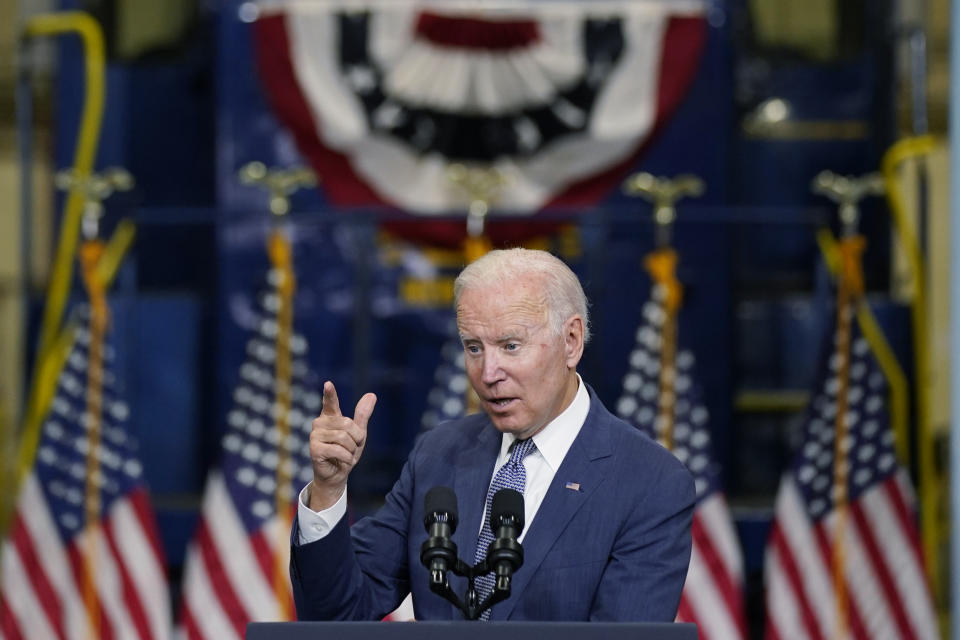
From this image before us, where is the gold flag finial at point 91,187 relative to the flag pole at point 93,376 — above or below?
above

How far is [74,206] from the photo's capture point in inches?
233

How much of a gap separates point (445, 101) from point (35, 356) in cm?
213

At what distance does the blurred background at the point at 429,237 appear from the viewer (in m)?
5.48

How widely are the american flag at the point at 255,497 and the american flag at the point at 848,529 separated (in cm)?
174

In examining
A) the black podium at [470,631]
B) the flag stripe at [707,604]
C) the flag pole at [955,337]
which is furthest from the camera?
the flag stripe at [707,604]

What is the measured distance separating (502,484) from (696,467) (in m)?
3.00

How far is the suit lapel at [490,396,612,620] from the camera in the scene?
239 centimetres

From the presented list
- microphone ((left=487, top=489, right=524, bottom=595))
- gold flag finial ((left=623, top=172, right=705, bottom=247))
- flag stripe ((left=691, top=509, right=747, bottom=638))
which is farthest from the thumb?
gold flag finial ((left=623, top=172, right=705, bottom=247))

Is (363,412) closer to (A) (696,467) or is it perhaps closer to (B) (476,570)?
(B) (476,570)

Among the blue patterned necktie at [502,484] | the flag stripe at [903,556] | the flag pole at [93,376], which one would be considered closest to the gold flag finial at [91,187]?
the flag pole at [93,376]

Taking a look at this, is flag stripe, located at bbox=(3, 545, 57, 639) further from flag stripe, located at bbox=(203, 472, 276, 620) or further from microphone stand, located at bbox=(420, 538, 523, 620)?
microphone stand, located at bbox=(420, 538, 523, 620)

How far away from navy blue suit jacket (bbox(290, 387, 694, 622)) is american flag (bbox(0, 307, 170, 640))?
2.96 meters

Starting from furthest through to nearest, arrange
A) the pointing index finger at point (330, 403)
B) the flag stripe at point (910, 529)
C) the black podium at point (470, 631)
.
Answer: the flag stripe at point (910, 529), the pointing index finger at point (330, 403), the black podium at point (470, 631)

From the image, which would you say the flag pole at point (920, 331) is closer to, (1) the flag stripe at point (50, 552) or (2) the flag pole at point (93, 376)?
(2) the flag pole at point (93, 376)
